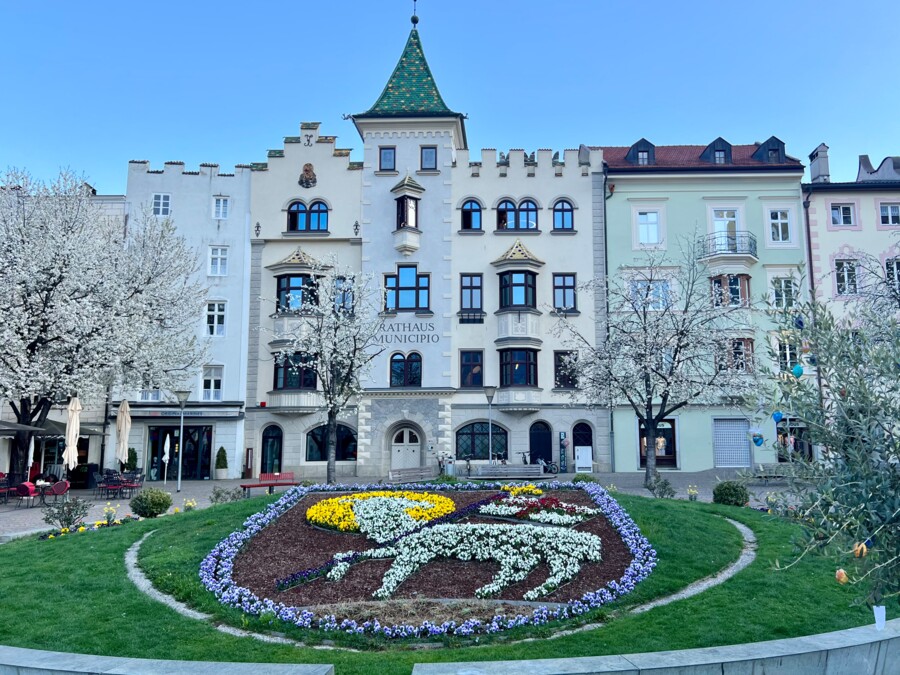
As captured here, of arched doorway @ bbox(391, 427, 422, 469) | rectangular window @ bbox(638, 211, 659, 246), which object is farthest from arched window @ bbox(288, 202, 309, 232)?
rectangular window @ bbox(638, 211, 659, 246)

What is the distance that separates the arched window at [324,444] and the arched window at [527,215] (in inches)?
569

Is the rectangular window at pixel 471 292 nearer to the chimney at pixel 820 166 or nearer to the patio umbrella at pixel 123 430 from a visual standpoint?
the patio umbrella at pixel 123 430

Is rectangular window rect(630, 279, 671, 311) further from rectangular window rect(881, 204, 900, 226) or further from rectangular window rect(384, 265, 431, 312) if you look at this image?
rectangular window rect(881, 204, 900, 226)

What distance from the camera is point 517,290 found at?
122 ft

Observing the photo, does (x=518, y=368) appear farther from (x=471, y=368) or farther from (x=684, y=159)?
(x=684, y=159)

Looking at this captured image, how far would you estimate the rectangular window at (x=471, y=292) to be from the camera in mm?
37594

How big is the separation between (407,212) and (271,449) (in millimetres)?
14565

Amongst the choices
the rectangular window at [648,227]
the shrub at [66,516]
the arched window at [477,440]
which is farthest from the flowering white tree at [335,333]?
the rectangular window at [648,227]

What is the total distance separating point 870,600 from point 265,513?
1262cm

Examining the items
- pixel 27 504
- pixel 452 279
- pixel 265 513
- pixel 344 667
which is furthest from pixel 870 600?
pixel 452 279

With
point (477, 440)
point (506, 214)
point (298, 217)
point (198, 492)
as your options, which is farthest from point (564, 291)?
point (198, 492)

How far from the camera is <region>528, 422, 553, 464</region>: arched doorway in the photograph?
36406mm

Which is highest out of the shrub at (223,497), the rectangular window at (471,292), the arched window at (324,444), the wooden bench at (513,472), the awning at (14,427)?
the rectangular window at (471,292)

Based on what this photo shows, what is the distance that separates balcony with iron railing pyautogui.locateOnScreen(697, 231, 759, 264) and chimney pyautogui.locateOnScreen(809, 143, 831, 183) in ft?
19.0
